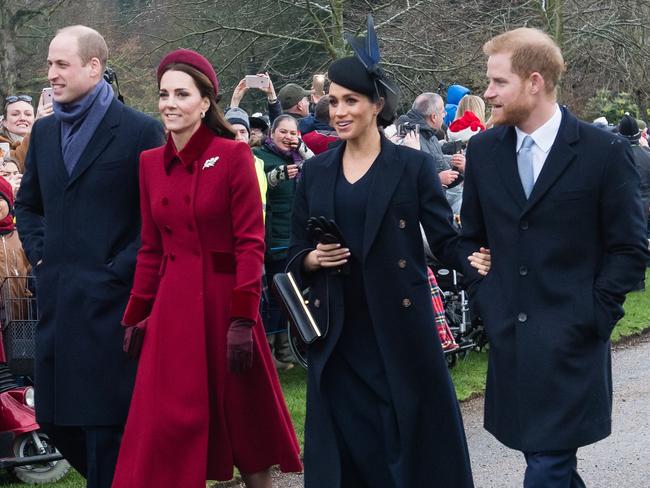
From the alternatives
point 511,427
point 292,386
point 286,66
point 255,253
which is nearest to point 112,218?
point 255,253

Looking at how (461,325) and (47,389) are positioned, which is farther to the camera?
(461,325)

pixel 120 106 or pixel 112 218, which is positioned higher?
pixel 120 106

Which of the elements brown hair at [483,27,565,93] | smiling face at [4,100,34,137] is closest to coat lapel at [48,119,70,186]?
brown hair at [483,27,565,93]

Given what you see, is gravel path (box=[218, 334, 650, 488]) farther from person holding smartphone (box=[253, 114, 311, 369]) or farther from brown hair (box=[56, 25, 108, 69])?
brown hair (box=[56, 25, 108, 69])

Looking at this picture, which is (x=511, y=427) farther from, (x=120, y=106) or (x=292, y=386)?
(x=292, y=386)

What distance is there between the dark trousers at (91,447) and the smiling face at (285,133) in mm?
4291

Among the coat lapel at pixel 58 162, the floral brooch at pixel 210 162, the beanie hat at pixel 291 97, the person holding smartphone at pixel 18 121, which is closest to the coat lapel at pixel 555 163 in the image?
the floral brooch at pixel 210 162

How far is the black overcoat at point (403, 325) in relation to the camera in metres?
5.21

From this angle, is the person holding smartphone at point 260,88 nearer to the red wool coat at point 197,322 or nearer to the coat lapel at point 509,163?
the red wool coat at point 197,322

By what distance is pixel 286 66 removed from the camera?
20016 millimetres

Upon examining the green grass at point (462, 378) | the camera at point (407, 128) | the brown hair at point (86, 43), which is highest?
the brown hair at point (86, 43)

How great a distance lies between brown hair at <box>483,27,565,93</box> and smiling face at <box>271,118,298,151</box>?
4.85 metres

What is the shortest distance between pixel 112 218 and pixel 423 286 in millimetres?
1425

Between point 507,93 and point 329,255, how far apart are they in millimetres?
983
